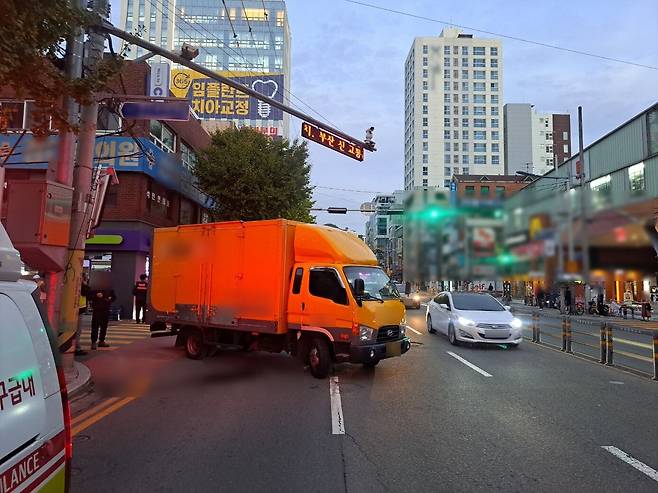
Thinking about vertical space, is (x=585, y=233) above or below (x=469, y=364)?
above

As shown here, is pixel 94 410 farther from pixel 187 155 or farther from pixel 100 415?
pixel 187 155

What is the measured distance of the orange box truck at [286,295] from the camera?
8.93 m

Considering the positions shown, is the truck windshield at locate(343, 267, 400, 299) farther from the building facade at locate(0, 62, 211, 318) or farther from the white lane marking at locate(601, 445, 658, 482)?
the building facade at locate(0, 62, 211, 318)

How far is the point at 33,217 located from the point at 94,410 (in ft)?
11.0

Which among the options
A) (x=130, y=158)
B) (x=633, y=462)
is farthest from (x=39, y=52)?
(x=130, y=158)

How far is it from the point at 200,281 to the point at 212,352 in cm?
188

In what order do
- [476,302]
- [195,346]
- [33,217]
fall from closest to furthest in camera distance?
[33,217] < [195,346] < [476,302]

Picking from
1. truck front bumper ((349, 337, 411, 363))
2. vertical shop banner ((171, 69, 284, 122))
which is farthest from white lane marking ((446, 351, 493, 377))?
vertical shop banner ((171, 69, 284, 122))

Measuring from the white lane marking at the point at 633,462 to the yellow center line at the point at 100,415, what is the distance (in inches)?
237

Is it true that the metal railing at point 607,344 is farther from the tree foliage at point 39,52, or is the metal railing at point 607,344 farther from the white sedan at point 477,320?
the tree foliage at point 39,52

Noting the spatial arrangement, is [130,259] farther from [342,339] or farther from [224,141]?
[342,339]

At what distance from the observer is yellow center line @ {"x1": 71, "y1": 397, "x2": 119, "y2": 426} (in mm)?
6406

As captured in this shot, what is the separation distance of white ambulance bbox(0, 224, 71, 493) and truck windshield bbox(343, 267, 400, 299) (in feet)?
22.0

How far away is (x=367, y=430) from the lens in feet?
19.1
